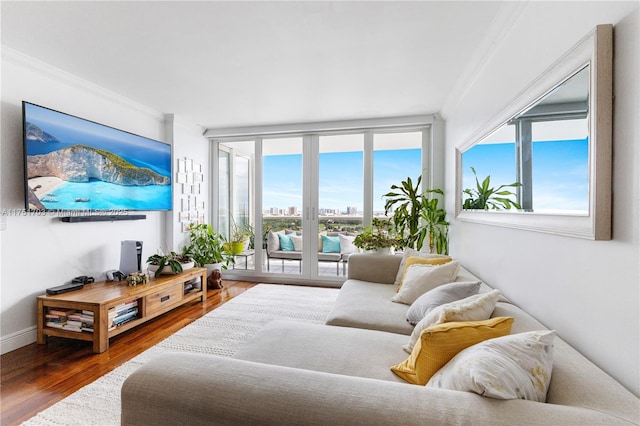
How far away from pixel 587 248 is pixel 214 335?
2.66 metres

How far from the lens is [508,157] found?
5.40ft

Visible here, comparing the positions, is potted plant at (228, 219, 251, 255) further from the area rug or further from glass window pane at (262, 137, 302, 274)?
the area rug

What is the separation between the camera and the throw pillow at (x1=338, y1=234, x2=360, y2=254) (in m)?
4.40

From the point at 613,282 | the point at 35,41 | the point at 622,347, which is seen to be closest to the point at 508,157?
the point at 613,282

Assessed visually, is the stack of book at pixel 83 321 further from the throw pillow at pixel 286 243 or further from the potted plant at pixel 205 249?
the throw pillow at pixel 286 243

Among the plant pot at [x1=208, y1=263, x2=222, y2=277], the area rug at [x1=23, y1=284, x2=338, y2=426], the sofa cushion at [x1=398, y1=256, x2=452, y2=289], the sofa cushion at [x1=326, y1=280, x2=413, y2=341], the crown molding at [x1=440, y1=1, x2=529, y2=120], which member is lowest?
the area rug at [x1=23, y1=284, x2=338, y2=426]

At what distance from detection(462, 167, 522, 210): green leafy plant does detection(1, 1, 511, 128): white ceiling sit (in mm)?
1048

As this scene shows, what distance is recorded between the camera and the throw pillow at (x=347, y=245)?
4402mm

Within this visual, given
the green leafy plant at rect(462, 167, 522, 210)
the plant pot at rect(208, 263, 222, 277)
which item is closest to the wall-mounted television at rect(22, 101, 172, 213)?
the plant pot at rect(208, 263, 222, 277)

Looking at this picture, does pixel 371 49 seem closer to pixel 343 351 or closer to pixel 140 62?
pixel 140 62

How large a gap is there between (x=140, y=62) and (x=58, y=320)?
7.54 feet

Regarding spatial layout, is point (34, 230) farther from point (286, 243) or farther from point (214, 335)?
point (286, 243)

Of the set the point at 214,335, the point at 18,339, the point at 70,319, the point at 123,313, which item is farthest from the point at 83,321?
the point at 214,335

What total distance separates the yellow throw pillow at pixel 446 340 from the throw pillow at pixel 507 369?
0.09 m
